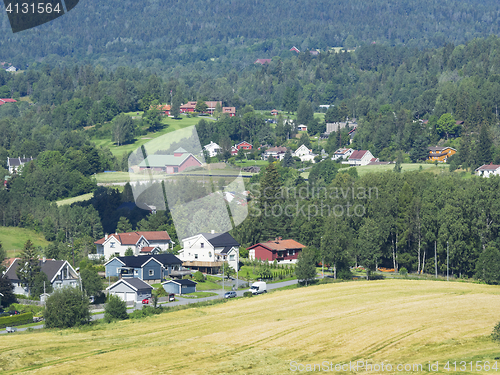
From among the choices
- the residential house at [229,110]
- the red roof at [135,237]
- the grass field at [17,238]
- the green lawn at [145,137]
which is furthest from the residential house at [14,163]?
the residential house at [229,110]

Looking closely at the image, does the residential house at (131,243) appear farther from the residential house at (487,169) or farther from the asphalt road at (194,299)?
the residential house at (487,169)

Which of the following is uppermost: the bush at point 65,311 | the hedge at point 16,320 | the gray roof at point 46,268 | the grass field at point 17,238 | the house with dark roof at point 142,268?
the bush at point 65,311

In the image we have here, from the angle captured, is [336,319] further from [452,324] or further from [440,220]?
[440,220]

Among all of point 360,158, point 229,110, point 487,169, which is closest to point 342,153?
point 360,158

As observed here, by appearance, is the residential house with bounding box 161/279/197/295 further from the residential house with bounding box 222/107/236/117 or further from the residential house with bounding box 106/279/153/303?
the residential house with bounding box 222/107/236/117

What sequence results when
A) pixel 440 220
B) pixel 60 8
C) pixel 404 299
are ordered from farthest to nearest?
pixel 440 220, pixel 404 299, pixel 60 8

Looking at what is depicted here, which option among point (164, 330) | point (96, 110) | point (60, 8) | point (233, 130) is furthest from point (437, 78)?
point (60, 8)
